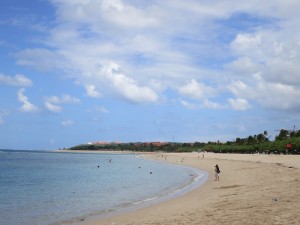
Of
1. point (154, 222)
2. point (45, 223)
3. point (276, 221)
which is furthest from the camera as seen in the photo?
point (45, 223)

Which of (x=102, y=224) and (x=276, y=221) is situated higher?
(x=276, y=221)

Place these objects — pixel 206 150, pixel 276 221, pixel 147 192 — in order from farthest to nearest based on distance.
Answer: pixel 206 150
pixel 147 192
pixel 276 221

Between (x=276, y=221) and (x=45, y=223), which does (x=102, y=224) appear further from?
(x=276, y=221)

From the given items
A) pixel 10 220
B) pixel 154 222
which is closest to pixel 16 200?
pixel 10 220

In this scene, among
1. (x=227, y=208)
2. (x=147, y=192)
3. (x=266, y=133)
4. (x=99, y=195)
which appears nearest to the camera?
(x=227, y=208)

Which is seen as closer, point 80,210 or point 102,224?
point 102,224

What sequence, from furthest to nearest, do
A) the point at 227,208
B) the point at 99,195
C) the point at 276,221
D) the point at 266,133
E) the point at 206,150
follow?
the point at 206,150, the point at 266,133, the point at 99,195, the point at 227,208, the point at 276,221

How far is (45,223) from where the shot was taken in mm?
17656

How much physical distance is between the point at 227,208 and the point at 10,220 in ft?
36.0

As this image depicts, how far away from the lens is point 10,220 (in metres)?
18.5

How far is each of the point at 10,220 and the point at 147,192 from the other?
13371 millimetres

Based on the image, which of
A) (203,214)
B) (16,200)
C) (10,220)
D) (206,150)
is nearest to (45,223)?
(10,220)

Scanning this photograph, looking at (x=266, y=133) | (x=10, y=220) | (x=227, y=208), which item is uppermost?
(x=266, y=133)

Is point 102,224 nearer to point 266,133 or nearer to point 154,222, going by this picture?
point 154,222
